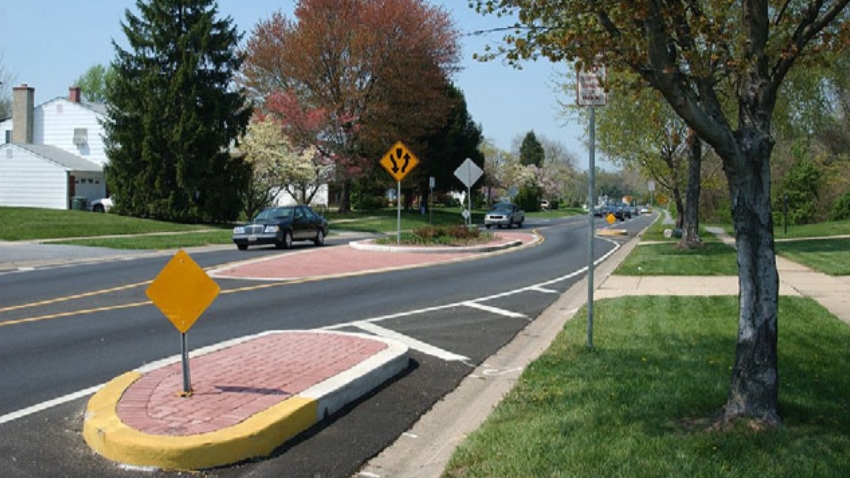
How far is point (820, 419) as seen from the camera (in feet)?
19.0

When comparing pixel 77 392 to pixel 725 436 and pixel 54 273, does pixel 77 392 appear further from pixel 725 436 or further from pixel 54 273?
pixel 54 273

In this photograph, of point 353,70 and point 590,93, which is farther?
point 353,70

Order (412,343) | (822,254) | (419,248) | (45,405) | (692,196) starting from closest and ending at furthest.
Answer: (45,405) → (412,343) → (822,254) → (419,248) → (692,196)

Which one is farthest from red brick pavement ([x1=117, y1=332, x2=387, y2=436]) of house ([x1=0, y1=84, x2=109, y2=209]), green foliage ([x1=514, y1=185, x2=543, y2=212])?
green foliage ([x1=514, y1=185, x2=543, y2=212])

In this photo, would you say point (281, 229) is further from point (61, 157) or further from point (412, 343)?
point (61, 157)

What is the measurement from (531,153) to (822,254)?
10983cm

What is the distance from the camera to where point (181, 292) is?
6.35 metres

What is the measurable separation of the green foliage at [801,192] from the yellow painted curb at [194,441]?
45.3 metres

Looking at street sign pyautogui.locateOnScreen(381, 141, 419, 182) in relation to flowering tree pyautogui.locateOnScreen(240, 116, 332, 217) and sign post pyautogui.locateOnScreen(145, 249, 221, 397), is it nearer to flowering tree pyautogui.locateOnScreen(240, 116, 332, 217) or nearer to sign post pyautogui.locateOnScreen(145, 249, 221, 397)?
sign post pyautogui.locateOnScreen(145, 249, 221, 397)

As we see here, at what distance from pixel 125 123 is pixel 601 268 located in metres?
28.2

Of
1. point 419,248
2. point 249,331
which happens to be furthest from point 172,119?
point 249,331

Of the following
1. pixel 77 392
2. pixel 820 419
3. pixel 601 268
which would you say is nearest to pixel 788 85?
pixel 601 268

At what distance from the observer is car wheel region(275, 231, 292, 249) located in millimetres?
27127

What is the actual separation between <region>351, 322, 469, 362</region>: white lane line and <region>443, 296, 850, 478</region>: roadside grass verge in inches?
41.4
